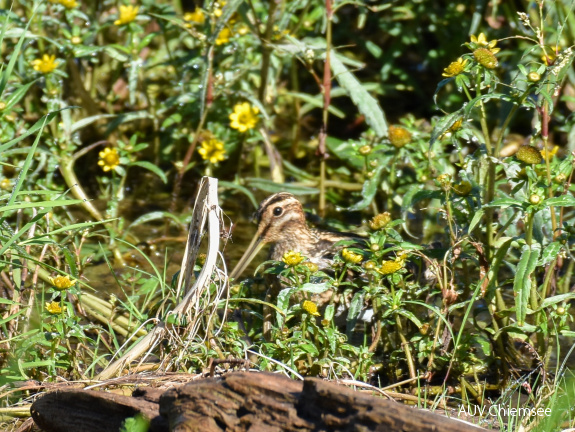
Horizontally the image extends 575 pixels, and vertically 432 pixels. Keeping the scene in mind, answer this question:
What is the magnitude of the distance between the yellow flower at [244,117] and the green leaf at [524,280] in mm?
2364

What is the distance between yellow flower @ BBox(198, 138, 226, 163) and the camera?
524cm

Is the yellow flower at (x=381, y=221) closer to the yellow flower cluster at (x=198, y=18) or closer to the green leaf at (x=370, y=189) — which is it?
the green leaf at (x=370, y=189)

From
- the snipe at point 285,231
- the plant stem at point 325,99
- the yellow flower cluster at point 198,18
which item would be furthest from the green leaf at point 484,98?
the yellow flower cluster at point 198,18

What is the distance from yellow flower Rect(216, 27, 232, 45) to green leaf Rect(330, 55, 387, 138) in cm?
64

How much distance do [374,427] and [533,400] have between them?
3.18 ft

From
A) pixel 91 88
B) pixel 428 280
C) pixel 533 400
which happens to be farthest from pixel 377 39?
pixel 533 400

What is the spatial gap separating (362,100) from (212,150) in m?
0.95

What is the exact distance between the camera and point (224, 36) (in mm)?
5207

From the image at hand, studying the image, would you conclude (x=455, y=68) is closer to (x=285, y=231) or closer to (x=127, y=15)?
(x=285, y=231)

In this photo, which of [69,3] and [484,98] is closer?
[484,98]

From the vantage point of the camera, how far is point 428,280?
4.15m

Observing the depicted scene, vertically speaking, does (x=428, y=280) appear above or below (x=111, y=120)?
below

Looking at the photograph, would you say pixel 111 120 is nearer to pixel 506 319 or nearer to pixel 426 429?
pixel 506 319

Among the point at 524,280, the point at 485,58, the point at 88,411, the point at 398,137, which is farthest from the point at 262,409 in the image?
the point at 398,137
